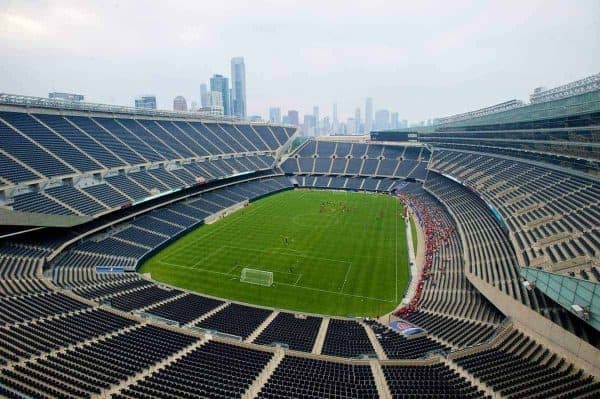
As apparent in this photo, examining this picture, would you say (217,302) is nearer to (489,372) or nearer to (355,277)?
(355,277)

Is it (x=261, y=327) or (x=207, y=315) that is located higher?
(x=207, y=315)

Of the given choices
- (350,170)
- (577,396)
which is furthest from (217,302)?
(350,170)

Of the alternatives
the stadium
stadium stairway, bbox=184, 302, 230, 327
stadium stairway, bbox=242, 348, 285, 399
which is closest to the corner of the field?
the stadium

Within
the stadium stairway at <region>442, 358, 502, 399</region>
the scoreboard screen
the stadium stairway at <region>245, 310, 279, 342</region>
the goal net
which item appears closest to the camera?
the stadium stairway at <region>442, 358, 502, 399</region>

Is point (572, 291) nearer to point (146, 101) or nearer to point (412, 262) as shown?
point (412, 262)

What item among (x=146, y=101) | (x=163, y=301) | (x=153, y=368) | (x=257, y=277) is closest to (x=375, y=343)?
(x=153, y=368)

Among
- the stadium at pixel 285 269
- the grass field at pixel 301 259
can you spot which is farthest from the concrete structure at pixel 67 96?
the grass field at pixel 301 259

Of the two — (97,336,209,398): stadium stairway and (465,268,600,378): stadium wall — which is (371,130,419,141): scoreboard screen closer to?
(465,268,600,378): stadium wall

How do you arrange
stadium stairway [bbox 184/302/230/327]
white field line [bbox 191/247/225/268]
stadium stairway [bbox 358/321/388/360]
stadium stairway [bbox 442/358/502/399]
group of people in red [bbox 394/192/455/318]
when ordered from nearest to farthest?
1. stadium stairway [bbox 442/358/502/399]
2. stadium stairway [bbox 358/321/388/360]
3. stadium stairway [bbox 184/302/230/327]
4. group of people in red [bbox 394/192/455/318]
5. white field line [bbox 191/247/225/268]
